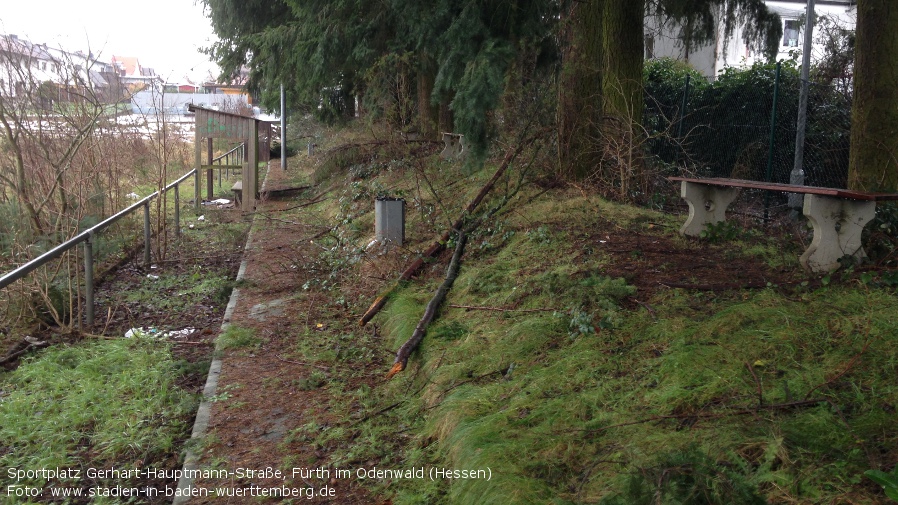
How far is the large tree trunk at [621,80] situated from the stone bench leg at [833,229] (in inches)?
149

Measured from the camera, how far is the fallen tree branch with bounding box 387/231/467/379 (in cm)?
599

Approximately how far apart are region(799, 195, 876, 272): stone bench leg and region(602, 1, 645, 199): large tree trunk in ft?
12.4

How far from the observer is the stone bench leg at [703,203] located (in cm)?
725

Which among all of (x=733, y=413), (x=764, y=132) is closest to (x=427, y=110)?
(x=764, y=132)

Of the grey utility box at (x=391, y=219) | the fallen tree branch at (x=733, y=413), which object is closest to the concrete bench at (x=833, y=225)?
the fallen tree branch at (x=733, y=413)

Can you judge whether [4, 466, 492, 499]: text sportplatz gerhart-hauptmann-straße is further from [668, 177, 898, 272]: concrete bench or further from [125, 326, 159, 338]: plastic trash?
[668, 177, 898, 272]: concrete bench

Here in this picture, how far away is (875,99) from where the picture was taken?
7980mm

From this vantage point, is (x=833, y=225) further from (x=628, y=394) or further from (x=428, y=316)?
(x=428, y=316)

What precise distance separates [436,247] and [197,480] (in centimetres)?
464

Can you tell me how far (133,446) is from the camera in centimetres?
500

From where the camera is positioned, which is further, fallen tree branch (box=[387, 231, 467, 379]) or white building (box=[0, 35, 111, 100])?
white building (box=[0, 35, 111, 100])

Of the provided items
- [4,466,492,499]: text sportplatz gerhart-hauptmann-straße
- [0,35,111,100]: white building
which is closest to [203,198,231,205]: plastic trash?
[0,35,111,100]: white building

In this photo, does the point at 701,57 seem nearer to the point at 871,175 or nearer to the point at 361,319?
the point at 871,175

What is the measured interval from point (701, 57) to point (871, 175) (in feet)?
73.0
